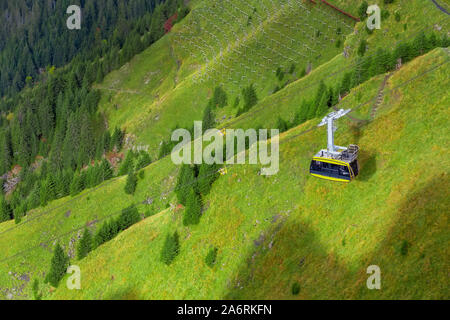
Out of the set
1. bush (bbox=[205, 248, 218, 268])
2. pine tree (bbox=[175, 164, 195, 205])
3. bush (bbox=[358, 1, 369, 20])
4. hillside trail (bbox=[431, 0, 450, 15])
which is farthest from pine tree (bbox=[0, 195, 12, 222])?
hillside trail (bbox=[431, 0, 450, 15])

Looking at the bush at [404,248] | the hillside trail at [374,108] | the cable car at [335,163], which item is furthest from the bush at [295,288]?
the hillside trail at [374,108]

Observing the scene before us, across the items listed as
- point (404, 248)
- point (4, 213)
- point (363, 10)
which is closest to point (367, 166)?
point (404, 248)

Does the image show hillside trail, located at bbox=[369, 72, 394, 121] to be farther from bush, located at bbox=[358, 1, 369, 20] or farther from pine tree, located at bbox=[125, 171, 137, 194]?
pine tree, located at bbox=[125, 171, 137, 194]

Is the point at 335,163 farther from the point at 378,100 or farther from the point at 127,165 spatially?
the point at 127,165

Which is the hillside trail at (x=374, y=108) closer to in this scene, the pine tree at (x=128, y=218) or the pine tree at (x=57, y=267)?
the pine tree at (x=128, y=218)

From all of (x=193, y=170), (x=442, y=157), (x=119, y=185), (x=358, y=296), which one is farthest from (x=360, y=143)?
(x=119, y=185)
